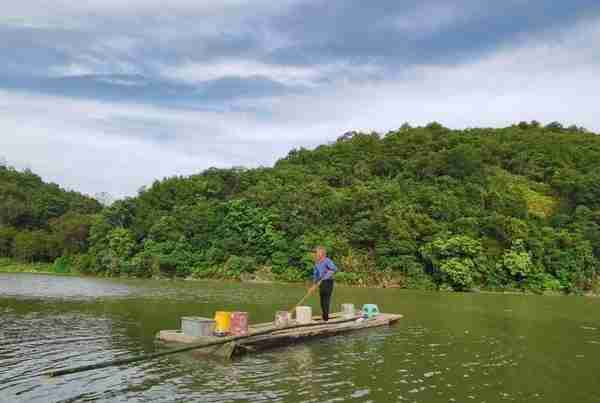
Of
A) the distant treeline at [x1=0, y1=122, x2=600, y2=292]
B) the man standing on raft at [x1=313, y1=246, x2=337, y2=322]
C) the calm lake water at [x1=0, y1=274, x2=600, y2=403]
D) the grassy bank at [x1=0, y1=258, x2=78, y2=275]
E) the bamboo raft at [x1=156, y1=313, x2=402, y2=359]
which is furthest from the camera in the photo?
the grassy bank at [x1=0, y1=258, x2=78, y2=275]

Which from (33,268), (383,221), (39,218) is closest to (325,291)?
(383,221)

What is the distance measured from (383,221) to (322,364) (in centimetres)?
4752

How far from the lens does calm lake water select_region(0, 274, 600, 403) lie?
10500 millimetres

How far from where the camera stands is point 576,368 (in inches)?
539

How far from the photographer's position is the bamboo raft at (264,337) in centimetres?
1394

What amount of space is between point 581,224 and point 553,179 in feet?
53.6

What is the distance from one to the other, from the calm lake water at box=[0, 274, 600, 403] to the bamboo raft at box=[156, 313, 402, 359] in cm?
36

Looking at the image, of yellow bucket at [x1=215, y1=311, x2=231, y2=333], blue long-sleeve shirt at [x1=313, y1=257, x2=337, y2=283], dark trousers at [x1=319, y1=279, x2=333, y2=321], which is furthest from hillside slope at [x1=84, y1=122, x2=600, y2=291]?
yellow bucket at [x1=215, y1=311, x2=231, y2=333]

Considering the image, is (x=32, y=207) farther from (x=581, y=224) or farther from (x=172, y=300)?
(x=581, y=224)

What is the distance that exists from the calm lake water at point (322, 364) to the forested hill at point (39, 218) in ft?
213

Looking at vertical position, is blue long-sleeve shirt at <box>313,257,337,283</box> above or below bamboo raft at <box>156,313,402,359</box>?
above

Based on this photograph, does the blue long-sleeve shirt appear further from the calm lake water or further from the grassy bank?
the grassy bank

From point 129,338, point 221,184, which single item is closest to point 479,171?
point 221,184

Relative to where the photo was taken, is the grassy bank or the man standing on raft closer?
the man standing on raft
